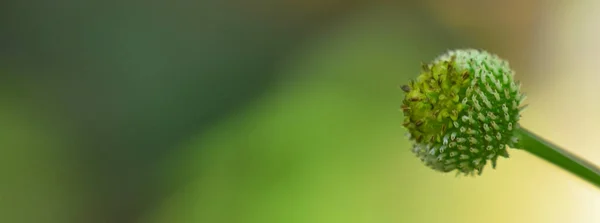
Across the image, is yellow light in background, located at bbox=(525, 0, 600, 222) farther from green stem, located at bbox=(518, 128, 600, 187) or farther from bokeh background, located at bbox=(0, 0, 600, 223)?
green stem, located at bbox=(518, 128, 600, 187)

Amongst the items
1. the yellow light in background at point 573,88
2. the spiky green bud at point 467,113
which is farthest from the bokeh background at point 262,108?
the spiky green bud at point 467,113

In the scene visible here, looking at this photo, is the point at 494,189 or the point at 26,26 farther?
the point at 26,26

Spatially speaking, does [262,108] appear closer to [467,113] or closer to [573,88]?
[573,88]

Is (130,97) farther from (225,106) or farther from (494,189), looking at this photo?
(494,189)

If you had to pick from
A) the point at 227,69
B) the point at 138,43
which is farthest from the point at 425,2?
the point at 138,43

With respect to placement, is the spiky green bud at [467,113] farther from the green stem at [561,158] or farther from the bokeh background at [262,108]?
the bokeh background at [262,108]

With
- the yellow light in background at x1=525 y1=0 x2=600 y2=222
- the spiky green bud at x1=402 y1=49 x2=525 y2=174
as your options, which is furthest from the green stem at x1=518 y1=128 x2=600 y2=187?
the yellow light in background at x1=525 y1=0 x2=600 y2=222
